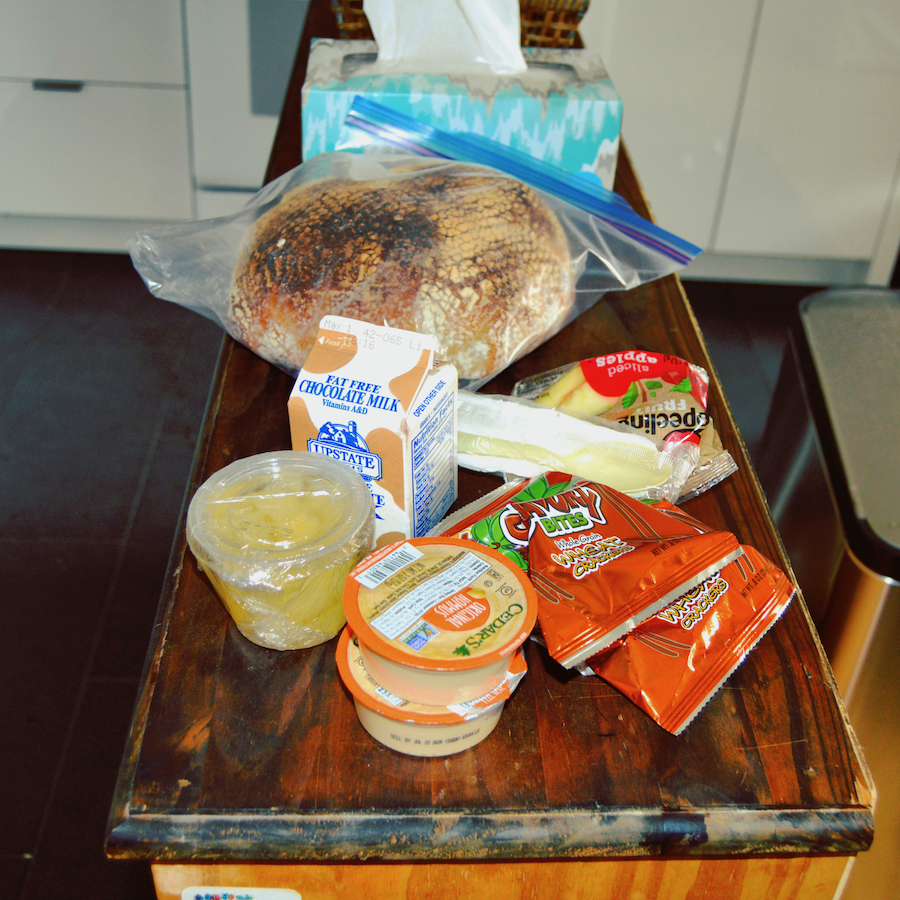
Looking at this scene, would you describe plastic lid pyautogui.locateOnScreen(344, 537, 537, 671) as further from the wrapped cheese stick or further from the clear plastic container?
the wrapped cheese stick

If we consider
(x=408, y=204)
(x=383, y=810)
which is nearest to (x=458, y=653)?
(x=383, y=810)

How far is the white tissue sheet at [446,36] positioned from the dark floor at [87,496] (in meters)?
0.95

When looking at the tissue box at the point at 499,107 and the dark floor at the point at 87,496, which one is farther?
the dark floor at the point at 87,496

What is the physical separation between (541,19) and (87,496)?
116cm

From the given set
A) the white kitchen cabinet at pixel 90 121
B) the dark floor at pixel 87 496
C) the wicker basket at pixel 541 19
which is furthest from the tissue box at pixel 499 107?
the white kitchen cabinet at pixel 90 121

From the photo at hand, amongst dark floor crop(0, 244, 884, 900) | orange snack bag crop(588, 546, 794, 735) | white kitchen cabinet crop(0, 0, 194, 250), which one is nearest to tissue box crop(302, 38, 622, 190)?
orange snack bag crop(588, 546, 794, 735)

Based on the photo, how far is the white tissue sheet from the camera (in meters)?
0.98

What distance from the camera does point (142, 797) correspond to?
477 millimetres

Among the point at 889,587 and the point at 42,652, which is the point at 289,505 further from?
the point at 42,652

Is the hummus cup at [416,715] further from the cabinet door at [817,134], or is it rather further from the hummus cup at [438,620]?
the cabinet door at [817,134]

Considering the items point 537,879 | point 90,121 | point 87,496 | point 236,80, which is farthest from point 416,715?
point 90,121

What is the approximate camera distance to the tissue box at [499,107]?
0.93 metres

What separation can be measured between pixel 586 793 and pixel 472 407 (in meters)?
0.32

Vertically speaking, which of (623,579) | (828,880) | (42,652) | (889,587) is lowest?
(42,652)
